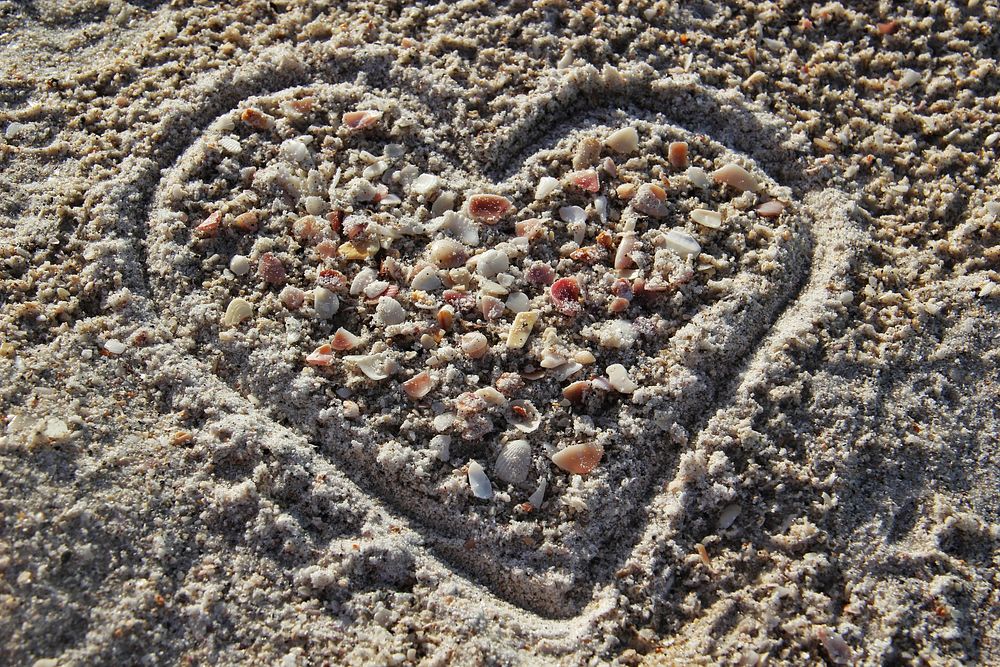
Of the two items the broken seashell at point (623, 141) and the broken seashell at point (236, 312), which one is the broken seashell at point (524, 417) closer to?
the broken seashell at point (236, 312)

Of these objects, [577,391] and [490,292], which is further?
[490,292]

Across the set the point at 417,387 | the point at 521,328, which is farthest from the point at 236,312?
the point at 521,328

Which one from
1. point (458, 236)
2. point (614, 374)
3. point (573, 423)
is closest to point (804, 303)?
point (614, 374)

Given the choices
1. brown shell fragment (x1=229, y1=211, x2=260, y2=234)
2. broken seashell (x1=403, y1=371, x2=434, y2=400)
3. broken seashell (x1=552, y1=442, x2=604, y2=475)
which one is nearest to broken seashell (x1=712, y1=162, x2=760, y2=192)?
broken seashell (x1=552, y1=442, x2=604, y2=475)

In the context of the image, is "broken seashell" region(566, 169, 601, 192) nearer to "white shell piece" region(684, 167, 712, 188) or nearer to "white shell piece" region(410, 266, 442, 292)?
"white shell piece" region(684, 167, 712, 188)

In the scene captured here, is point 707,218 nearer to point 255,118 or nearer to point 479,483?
point 479,483

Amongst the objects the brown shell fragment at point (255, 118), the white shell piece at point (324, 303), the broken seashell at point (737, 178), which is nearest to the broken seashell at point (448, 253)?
the white shell piece at point (324, 303)

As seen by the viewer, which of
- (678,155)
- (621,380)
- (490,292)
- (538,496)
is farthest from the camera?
(678,155)

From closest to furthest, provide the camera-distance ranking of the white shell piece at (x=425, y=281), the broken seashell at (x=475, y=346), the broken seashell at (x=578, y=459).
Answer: the broken seashell at (x=578, y=459), the broken seashell at (x=475, y=346), the white shell piece at (x=425, y=281)

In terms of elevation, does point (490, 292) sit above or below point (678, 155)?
below
